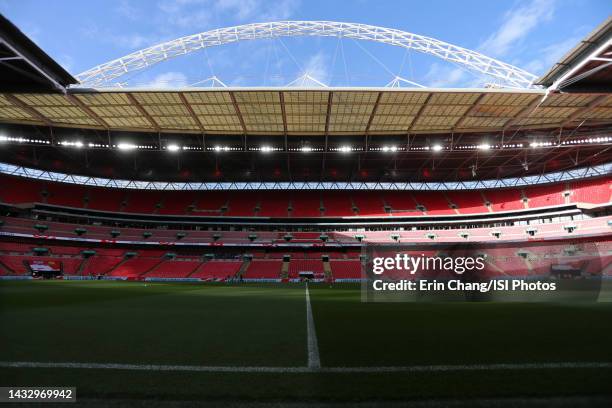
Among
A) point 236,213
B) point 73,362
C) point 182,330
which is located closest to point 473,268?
point 182,330

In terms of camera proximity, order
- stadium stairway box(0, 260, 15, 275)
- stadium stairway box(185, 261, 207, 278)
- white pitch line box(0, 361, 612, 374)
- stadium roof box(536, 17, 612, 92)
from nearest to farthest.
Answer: white pitch line box(0, 361, 612, 374)
stadium roof box(536, 17, 612, 92)
stadium stairway box(0, 260, 15, 275)
stadium stairway box(185, 261, 207, 278)

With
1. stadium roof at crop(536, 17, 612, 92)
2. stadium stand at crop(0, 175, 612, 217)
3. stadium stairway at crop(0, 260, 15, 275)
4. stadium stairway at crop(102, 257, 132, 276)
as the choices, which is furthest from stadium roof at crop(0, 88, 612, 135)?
stadium stand at crop(0, 175, 612, 217)

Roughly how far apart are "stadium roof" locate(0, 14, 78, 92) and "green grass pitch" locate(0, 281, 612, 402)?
1452 cm

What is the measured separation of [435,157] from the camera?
1793 inches

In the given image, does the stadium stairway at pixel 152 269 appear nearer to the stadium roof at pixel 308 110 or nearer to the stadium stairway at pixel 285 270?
the stadium stairway at pixel 285 270

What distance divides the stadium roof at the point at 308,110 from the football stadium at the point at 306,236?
254 millimetres

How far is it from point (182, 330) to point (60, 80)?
24.4 meters

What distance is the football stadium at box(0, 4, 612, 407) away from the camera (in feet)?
15.1

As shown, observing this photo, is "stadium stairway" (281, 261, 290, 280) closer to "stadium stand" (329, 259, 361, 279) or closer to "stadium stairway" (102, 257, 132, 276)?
"stadium stand" (329, 259, 361, 279)

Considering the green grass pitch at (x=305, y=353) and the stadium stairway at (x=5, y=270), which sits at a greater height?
the green grass pitch at (x=305, y=353)

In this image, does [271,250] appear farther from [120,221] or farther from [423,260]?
[423,260]

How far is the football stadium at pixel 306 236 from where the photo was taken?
4.62 metres

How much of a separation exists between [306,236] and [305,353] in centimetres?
4980

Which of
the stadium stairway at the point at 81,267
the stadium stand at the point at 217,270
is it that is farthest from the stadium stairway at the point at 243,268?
the stadium stairway at the point at 81,267
